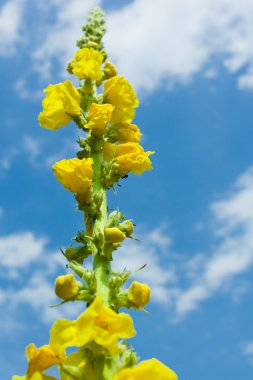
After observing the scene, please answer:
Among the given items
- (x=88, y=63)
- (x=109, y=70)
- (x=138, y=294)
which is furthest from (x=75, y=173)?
(x=109, y=70)

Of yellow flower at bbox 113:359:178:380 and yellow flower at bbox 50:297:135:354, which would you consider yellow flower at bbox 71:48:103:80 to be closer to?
yellow flower at bbox 50:297:135:354

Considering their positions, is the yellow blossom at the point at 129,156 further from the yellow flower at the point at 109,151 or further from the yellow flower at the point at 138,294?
the yellow flower at the point at 138,294

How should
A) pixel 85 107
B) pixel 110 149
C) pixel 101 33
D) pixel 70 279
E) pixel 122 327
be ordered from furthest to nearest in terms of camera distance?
pixel 101 33, pixel 85 107, pixel 110 149, pixel 70 279, pixel 122 327

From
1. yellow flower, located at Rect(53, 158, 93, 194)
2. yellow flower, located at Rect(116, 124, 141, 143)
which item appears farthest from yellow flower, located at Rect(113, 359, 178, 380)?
yellow flower, located at Rect(116, 124, 141, 143)

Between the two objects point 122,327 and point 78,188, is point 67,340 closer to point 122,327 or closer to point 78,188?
point 122,327

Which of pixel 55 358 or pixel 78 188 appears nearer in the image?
pixel 55 358

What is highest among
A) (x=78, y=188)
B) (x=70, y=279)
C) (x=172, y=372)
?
(x=78, y=188)

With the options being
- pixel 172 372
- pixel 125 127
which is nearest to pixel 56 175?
pixel 125 127

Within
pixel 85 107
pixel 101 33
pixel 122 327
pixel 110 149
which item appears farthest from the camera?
pixel 101 33
